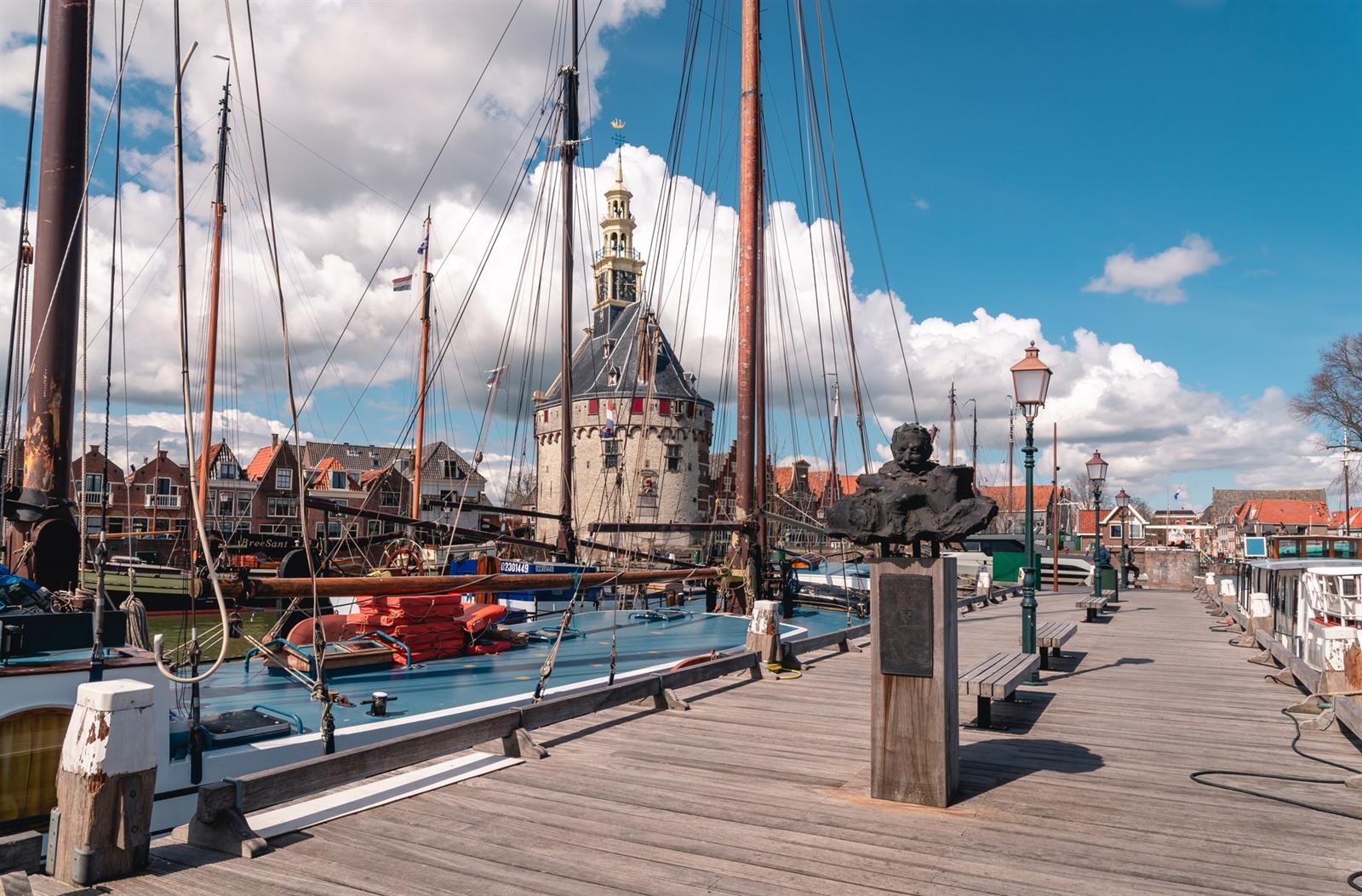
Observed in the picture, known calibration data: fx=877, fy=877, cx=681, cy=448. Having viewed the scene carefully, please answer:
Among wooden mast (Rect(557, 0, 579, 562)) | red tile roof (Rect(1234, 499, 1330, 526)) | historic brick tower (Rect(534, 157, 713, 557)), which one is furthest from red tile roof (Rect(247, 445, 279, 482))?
red tile roof (Rect(1234, 499, 1330, 526))

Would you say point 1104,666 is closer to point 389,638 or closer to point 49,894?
point 389,638

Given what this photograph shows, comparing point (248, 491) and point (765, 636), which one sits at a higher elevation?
point (248, 491)

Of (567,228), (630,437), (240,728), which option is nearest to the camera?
(240,728)

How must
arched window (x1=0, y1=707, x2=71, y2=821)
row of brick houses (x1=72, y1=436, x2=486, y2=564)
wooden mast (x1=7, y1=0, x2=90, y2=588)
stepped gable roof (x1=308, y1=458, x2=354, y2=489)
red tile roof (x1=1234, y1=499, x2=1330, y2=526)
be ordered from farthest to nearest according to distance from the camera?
red tile roof (x1=1234, y1=499, x2=1330, y2=526) < stepped gable roof (x1=308, y1=458, x2=354, y2=489) < row of brick houses (x1=72, y1=436, x2=486, y2=564) < wooden mast (x1=7, y1=0, x2=90, y2=588) < arched window (x1=0, y1=707, x2=71, y2=821)

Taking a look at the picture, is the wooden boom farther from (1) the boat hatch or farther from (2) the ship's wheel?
(2) the ship's wheel

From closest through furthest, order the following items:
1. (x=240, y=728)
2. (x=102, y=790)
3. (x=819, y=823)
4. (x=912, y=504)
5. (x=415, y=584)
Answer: (x=102, y=790), (x=819, y=823), (x=912, y=504), (x=240, y=728), (x=415, y=584)

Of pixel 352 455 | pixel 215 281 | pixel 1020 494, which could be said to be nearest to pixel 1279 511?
pixel 1020 494

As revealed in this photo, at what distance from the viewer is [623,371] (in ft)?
221

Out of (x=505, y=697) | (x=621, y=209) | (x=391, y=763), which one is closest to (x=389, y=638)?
(x=505, y=697)

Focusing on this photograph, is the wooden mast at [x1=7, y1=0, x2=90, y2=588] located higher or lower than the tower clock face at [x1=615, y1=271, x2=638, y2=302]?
lower

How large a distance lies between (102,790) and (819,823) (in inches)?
152

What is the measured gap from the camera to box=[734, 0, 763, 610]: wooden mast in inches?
703

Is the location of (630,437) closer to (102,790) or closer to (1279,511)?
(102,790)

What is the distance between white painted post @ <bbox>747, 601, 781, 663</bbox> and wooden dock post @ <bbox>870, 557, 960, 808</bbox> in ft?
16.8
